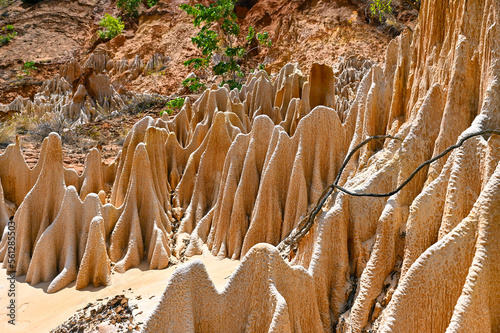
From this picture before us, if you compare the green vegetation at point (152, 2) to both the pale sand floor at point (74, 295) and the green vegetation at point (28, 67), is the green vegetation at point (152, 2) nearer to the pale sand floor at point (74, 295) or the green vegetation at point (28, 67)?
the green vegetation at point (28, 67)

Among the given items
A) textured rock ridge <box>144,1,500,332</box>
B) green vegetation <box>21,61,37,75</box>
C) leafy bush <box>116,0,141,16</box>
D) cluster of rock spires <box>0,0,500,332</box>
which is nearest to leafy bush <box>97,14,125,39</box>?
leafy bush <box>116,0,141,16</box>

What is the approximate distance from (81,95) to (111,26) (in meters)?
9.38

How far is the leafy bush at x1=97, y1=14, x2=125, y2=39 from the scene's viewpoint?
928 inches

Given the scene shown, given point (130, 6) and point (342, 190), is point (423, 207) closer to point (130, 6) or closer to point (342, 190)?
point (342, 190)

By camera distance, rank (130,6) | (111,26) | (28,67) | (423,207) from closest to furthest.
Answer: (423,207)
(28,67)
(111,26)
(130,6)

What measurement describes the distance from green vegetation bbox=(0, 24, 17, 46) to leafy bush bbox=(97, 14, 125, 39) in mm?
6489

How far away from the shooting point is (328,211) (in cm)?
348

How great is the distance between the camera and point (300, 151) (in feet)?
16.4

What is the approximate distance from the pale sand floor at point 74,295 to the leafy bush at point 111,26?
21.4 metres

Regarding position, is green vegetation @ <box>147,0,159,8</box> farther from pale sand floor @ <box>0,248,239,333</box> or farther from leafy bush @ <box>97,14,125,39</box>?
pale sand floor @ <box>0,248,239,333</box>

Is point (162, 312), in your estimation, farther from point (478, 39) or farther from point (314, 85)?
point (314, 85)

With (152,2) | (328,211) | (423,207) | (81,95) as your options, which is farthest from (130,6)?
(423,207)

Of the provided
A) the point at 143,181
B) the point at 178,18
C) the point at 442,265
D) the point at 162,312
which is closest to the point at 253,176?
the point at 143,181

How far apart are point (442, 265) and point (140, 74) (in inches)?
809
